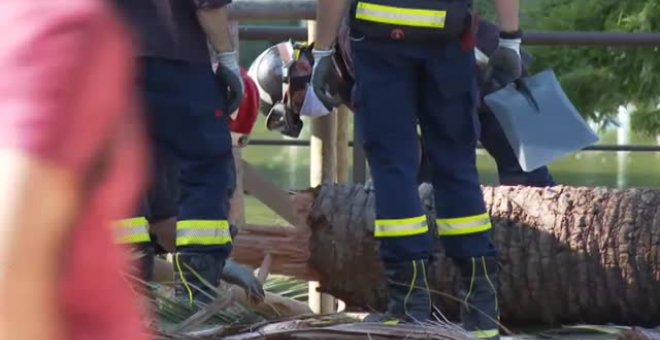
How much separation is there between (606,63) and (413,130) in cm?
513

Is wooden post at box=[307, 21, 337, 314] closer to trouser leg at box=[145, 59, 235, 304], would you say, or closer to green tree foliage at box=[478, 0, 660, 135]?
trouser leg at box=[145, 59, 235, 304]

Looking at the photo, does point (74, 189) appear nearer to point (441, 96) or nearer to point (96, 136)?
point (96, 136)

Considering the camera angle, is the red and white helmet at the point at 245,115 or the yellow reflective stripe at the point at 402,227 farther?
the red and white helmet at the point at 245,115

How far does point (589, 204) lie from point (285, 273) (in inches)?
37.8

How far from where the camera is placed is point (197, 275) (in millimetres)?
3754

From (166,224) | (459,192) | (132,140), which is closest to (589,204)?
(459,192)

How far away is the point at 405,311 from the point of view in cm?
379

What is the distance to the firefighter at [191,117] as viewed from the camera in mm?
3764

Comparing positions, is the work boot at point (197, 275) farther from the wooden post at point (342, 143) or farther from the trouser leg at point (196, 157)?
the wooden post at point (342, 143)

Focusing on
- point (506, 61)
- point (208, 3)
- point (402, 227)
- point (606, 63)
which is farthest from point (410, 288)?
point (606, 63)

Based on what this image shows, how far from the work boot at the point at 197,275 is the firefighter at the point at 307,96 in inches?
26.3

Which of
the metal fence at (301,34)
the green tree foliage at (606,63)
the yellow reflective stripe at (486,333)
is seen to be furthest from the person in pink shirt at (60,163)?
the green tree foliage at (606,63)

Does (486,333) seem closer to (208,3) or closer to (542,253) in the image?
(542,253)

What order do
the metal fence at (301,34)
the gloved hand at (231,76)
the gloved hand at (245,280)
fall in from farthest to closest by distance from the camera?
1. the metal fence at (301,34)
2. the gloved hand at (245,280)
3. the gloved hand at (231,76)
